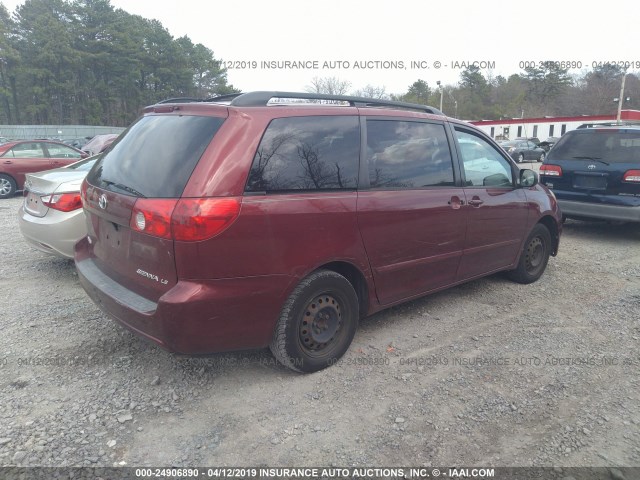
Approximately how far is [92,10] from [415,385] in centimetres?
5817

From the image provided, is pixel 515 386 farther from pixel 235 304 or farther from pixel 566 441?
pixel 235 304

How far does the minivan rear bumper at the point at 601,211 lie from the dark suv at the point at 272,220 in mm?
4076

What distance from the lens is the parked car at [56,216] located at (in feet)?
15.7

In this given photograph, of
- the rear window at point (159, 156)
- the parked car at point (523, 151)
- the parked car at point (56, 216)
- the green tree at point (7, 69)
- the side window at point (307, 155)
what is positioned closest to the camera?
the rear window at point (159, 156)

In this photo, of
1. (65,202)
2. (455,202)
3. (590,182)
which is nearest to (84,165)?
A: (65,202)

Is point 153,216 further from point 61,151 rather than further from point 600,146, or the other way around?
point 61,151

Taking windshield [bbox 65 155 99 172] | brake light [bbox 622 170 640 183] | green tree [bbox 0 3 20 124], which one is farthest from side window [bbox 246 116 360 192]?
green tree [bbox 0 3 20 124]

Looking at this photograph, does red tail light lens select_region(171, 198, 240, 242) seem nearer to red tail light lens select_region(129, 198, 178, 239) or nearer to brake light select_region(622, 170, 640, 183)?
red tail light lens select_region(129, 198, 178, 239)

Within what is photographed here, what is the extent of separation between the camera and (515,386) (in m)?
3.26

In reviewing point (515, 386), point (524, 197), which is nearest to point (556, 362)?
point (515, 386)

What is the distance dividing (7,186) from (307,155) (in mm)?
11884

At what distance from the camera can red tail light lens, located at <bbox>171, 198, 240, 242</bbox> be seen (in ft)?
8.71

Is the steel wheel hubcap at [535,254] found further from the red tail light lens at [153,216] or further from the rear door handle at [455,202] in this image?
the red tail light lens at [153,216]

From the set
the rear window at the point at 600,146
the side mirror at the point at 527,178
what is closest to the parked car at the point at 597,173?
the rear window at the point at 600,146
